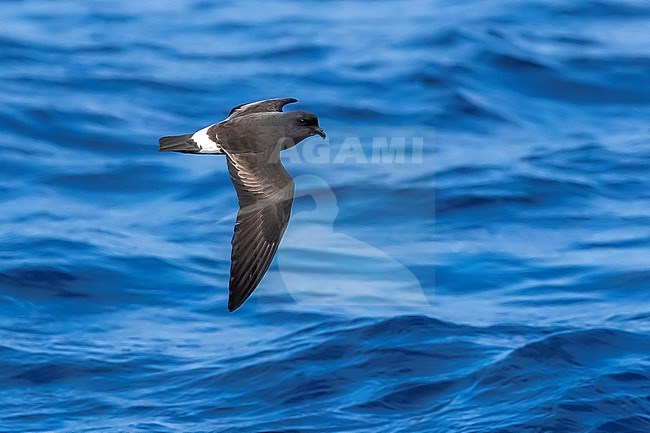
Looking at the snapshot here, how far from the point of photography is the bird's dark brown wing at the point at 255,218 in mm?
6828

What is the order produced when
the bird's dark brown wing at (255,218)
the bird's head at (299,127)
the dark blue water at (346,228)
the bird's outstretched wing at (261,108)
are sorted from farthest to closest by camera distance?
the dark blue water at (346,228) → the bird's outstretched wing at (261,108) → the bird's head at (299,127) → the bird's dark brown wing at (255,218)

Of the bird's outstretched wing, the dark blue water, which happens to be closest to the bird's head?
the bird's outstretched wing

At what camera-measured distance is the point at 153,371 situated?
9141mm

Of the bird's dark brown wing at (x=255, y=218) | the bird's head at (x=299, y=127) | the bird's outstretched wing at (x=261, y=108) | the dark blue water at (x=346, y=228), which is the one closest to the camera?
the bird's dark brown wing at (x=255, y=218)

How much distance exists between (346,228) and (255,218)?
409 cm

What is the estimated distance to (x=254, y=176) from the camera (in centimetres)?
724

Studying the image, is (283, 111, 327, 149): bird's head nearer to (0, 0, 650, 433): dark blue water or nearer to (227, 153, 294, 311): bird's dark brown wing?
(227, 153, 294, 311): bird's dark brown wing

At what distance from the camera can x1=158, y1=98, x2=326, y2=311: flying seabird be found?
687cm

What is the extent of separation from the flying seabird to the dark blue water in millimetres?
1794

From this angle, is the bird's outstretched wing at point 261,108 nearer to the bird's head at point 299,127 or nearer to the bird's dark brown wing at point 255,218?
the bird's head at point 299,127

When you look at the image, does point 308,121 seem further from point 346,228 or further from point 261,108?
point 346,228

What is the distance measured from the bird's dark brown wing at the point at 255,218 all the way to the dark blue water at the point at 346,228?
1.79m

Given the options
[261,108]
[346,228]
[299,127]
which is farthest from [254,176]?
[346,228]

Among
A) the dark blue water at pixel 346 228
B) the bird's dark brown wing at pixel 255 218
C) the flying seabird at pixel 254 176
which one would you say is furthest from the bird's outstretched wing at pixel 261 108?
the dark blue water at pixel 346 228
